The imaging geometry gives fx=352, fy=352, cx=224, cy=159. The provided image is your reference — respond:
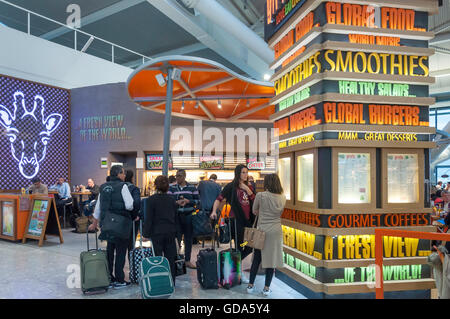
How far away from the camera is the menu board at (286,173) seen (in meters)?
4.92

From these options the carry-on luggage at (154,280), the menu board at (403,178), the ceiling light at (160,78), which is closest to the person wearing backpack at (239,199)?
the carry-on luggage at (154,280)

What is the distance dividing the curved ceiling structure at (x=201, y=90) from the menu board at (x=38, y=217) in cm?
325

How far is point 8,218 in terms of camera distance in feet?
24.9

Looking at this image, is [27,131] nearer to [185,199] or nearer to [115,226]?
[185,199]

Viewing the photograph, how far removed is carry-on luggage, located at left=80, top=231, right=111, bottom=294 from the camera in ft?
13.5

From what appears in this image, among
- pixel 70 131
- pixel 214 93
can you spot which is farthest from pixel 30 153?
pixel 214 93

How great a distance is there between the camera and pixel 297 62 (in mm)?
4449

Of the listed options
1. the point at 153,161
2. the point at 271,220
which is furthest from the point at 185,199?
the point at 153,161

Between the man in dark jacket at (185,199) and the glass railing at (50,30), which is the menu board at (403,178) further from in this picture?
the glass railing at (50,30)

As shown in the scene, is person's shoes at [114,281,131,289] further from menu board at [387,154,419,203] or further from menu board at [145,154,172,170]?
menu board at [145,154,172,170]

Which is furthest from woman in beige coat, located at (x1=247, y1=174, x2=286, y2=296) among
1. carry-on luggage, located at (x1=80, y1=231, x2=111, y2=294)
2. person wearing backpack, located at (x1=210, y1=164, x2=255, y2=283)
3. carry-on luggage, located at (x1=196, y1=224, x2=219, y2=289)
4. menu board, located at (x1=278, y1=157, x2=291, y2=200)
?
carry-on luggage, located at (x1=80, y1=231, x2=111, y2=294)

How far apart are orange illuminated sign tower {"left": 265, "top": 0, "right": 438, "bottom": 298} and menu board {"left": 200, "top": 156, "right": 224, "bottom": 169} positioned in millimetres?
8017

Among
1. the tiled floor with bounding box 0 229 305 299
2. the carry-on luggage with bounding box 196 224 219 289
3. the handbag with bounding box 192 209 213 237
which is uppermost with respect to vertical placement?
the handbag with bounding box 192 209 213 237
